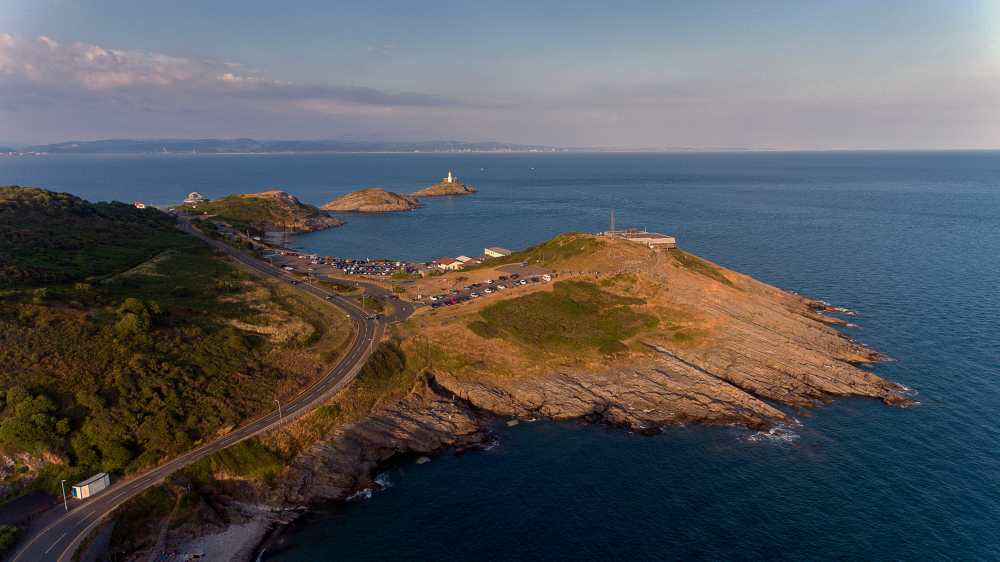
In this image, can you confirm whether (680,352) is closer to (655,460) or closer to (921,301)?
(655,460)

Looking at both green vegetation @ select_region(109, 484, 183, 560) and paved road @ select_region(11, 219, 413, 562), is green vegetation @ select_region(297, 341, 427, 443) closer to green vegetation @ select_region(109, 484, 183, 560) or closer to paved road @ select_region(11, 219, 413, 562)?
paved road @ select_region(11, 219, 413, 562)

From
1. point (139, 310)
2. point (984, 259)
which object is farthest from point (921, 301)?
A: point (139, 310)

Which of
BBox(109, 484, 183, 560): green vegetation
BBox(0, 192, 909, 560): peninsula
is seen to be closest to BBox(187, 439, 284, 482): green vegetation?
BBox(0, 192, 909, 560): peninsula

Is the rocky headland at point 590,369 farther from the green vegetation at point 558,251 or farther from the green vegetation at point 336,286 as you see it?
the green vegetation at point 558,251

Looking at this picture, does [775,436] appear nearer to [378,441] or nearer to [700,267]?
[378,441]

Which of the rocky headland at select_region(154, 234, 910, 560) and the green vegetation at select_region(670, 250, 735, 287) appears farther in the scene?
the green vegetation at select_region(670, 250, 735, 287)

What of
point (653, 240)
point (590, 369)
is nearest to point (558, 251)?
A: point (653, 240)

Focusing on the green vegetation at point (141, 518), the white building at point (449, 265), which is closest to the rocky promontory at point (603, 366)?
the green vegetation at point (141, 518)
